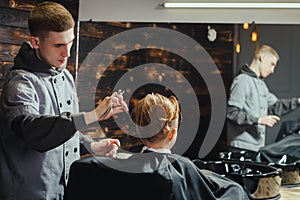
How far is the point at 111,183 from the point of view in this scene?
142cm

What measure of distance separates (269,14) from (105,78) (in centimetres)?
105

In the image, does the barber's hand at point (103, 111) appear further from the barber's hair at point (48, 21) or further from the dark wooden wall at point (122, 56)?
the dark wooden wall at point (122, 56)

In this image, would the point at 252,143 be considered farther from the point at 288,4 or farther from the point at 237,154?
the point at 288,4

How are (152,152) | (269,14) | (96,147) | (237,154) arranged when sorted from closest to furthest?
(152,152) → (96,147) → (237,154) → (269,14)

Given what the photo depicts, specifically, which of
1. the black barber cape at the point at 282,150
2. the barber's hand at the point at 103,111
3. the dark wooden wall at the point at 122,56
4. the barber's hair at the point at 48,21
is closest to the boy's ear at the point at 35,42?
the barber's hair at the point at 48,21

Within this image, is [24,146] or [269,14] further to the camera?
[269,14]

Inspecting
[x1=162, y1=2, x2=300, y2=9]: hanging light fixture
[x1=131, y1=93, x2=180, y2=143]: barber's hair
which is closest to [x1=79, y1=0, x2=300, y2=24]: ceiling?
[x1=162, y1=2, x2=300, y2=9]: hanging light fixture

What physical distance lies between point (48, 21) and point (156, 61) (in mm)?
1452

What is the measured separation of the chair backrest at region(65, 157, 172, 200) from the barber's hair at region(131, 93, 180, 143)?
225mm

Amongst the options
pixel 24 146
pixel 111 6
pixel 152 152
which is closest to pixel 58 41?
pixel 24 146

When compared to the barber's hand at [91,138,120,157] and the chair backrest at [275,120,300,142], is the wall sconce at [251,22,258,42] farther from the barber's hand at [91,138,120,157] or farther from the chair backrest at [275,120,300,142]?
the barber's hand at [91,138,120,157]

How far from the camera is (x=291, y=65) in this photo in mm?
2564

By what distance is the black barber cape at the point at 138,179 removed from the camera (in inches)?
54.9

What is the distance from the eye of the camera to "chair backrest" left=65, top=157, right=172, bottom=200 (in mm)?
1390
